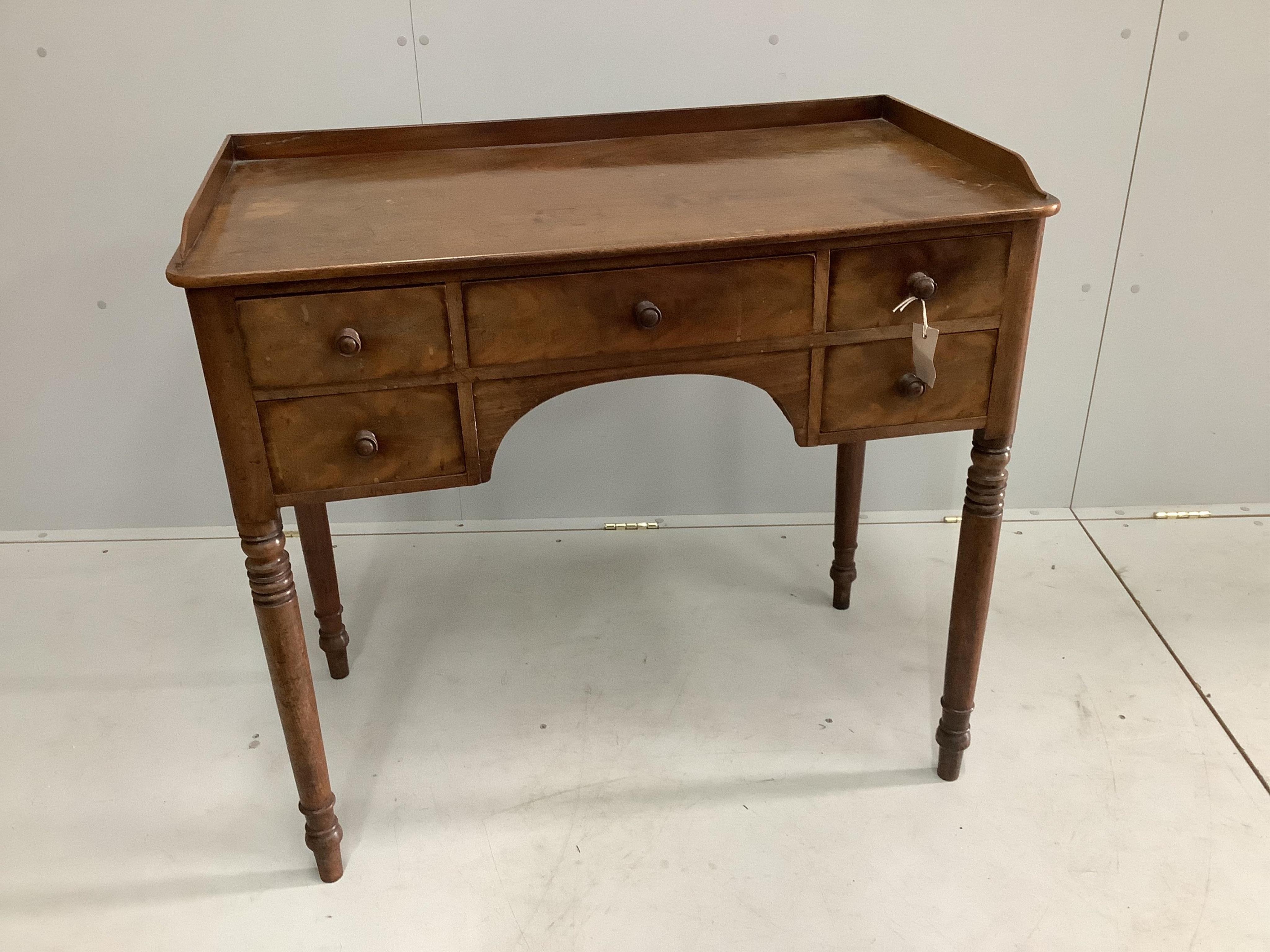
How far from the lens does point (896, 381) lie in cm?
149

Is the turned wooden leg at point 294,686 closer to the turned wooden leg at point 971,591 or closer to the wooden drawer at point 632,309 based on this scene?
the wooden drawer at point 632,309

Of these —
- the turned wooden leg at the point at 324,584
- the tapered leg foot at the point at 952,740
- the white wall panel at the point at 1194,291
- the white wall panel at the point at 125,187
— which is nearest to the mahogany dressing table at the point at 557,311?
the tapered leg foot at the point at 952,740

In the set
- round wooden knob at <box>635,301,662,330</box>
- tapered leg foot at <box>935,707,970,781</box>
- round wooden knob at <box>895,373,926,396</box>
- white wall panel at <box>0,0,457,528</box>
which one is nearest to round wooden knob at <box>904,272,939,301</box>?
round wooden knob at <box>895,373,926,396</box>

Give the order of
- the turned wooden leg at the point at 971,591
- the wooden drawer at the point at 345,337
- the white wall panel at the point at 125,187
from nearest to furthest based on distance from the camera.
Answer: the wooden drawer at the point at 345,337 < the turned wooden leg at the point at 971,591 < the white wall panel at the point at 125,187

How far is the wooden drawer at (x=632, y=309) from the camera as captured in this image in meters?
1.35

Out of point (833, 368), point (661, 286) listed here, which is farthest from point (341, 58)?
point (833, 368)

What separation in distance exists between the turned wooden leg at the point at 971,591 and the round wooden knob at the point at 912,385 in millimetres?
117

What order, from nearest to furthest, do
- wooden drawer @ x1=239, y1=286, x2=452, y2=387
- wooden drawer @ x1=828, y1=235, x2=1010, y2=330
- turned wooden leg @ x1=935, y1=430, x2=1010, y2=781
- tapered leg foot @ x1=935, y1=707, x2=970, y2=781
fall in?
wooden drawer @ x1=239, y1=286, x2=452, y2=387
wooden drawer @ x1=828, y1=235, x2=1010, y2=330
turned wooden leg @ x1=935, y1=430, x2=1010, y2=781
tapered leg foot @ x1=935, y1=707, x2=970, y2=781

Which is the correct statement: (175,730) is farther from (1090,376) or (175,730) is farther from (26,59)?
(1090,376)

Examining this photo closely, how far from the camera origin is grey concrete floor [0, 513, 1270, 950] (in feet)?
A: 5.18

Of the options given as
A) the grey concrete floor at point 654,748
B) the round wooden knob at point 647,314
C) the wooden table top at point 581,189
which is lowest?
the grey concrete floor at point 654,748

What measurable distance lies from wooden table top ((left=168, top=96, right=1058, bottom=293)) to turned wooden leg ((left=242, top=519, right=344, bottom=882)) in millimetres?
390

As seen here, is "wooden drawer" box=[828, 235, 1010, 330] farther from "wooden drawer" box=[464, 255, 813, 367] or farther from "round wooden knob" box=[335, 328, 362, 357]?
"round wooden knob" box=[335, 328, 362, 357]

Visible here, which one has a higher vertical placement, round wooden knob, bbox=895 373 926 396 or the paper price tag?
the paper price tag
